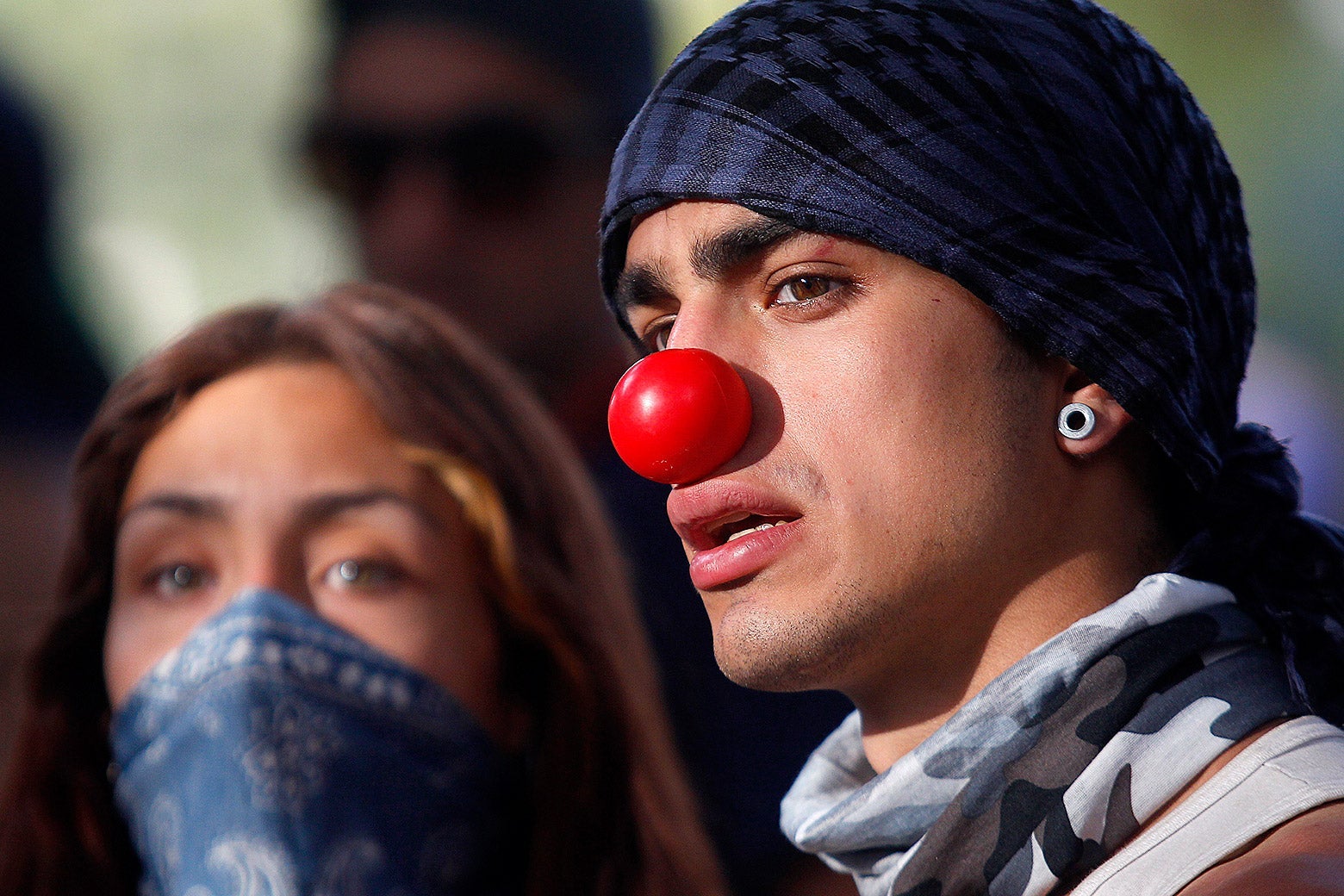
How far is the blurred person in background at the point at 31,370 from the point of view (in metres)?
3.55

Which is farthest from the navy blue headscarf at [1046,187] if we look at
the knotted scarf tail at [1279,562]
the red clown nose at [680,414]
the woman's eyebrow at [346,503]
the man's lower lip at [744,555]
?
the woman's eyebrow at [346,503]

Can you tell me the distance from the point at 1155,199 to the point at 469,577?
1394 mm

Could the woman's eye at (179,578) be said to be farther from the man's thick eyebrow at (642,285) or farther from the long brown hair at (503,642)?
the man's thick eyebrow at (642,285)

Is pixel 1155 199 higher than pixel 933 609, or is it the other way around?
pixel 1155 199

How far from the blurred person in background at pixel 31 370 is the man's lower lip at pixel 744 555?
2.35 metres

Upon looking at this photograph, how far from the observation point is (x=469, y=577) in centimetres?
249

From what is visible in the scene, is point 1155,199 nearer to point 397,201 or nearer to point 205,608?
point 205,608

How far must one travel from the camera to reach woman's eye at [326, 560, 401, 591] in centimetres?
241

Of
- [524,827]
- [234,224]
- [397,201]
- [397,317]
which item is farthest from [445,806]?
[234,224]

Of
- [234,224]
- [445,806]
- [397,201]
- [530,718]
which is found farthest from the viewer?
[234,224]

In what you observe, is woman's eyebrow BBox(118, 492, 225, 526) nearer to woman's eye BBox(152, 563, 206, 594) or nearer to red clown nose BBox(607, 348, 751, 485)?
woman's eye BBox(152, 563, 206, 594)

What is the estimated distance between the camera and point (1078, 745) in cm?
144

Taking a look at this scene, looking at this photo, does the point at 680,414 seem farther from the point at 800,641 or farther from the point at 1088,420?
the point at 1088,420

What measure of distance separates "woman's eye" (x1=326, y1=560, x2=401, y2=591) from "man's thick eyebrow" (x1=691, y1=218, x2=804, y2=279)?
3.35 feet
